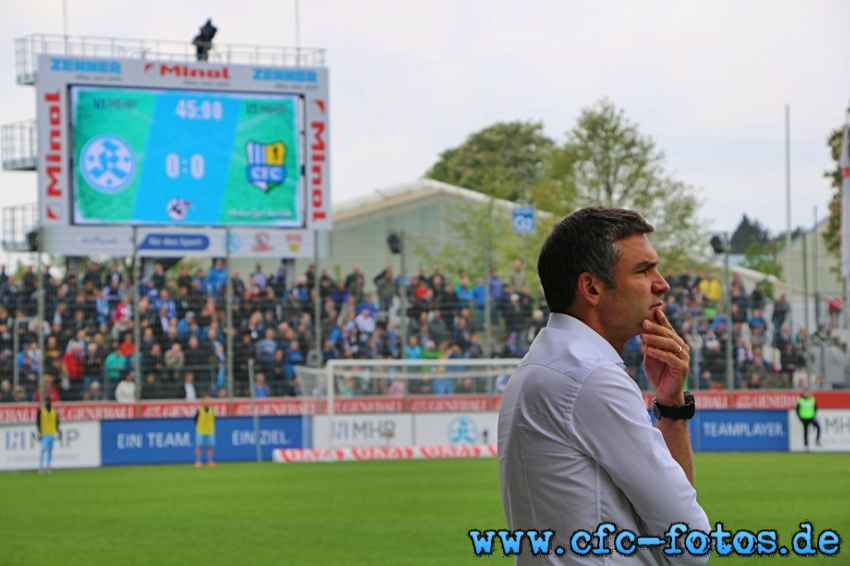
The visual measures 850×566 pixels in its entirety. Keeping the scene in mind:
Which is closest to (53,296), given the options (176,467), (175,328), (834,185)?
(175,328)

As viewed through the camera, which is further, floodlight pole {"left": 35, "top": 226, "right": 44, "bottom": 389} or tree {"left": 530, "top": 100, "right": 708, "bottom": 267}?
tree {"left": 530, "top": 100, "right": 708, "bottom": 267}

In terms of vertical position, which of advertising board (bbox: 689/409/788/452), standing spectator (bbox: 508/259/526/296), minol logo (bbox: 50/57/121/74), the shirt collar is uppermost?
minol logo (bbox: 50/57/121/74)

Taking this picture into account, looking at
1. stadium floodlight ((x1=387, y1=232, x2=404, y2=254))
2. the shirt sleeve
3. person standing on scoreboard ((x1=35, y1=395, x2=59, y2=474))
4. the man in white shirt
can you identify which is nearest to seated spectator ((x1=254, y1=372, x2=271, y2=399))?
stadium floodlight ((x1=387, y1=232, x2=404, y2=254))

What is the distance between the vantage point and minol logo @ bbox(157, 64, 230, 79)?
34812 mm

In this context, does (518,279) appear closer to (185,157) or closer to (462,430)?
(462,430)

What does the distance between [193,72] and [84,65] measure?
2.94m

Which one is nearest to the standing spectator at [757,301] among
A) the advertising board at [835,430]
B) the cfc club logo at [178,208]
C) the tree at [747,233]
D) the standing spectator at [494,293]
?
the advertising board at [835,430]

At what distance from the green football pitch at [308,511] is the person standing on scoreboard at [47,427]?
1144mm

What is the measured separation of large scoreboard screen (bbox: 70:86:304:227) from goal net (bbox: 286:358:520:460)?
17.5 feet

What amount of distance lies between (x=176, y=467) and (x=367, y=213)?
3577cm

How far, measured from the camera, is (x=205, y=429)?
30484mm

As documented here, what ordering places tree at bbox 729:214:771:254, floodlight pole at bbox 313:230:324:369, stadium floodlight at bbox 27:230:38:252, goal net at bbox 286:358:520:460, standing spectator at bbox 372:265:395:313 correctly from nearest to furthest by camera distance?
goal net at bbox 286:358:520:460 < floodlight pole at bbox 313:230:324:369 < stadium floodlight at bbox 27:230:38:252 < standing spectator at bbox 372:265:395:313 < tree at bbox 729:214:771:254

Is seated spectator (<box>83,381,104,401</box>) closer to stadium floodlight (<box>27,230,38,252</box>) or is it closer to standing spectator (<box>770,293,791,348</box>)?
stadium floodlight (<box>27,230,38,252</box>)

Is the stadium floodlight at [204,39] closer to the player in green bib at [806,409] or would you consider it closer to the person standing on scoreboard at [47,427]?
the person standing on scoreboard at [47,427]
